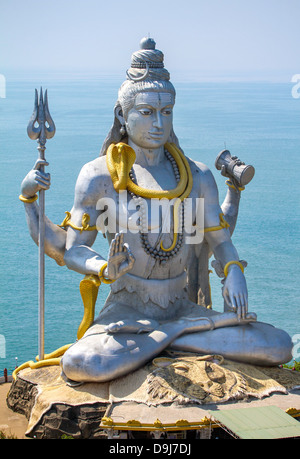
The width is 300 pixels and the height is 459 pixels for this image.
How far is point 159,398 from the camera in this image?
7941 mm

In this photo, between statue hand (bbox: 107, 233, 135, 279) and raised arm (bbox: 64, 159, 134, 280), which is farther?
raised arm (bbox: 64, 159, 134, 280)

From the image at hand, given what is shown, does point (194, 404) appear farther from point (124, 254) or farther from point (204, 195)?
point (204, 195)

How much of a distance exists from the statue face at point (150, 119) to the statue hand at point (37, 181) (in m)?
0.82

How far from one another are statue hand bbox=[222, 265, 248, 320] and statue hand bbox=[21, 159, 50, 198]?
5.55 ft

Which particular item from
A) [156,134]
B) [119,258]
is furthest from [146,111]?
[119,258]

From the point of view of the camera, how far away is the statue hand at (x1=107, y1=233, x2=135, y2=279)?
803 centimetres

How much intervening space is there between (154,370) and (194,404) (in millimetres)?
458

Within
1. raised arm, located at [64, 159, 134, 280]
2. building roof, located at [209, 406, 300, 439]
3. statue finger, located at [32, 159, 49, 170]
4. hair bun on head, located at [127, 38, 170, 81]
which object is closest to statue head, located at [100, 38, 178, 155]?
hair bun on head, located at [127, 38, 170, 81]

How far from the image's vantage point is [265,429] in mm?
7422

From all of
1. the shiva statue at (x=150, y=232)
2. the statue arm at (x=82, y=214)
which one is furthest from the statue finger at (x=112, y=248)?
the statue arm at (x=82, y=214)

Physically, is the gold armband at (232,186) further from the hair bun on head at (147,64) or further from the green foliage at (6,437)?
the green foliage at (6,437)

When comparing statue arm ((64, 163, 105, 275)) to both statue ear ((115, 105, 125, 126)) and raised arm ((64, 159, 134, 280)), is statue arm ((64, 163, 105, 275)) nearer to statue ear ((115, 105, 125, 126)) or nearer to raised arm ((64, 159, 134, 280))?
raised arm ((64, 159, 134, 280))

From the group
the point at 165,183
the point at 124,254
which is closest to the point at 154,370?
the point at 124,254

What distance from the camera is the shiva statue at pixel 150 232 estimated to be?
8.57 m
